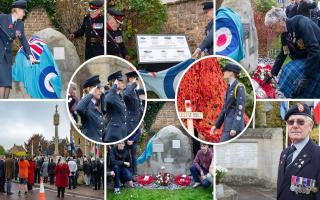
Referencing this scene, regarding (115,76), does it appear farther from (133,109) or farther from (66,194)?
(66,194)

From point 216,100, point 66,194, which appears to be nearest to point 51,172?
point 66,194

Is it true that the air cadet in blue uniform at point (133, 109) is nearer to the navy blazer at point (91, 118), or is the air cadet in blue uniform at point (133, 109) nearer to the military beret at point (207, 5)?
the navy blazer at point (91, 118)

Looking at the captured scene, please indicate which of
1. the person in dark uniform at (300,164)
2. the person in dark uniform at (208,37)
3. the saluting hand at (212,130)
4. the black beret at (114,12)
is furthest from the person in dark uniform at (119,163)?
the person in dark uniform at (300,164)

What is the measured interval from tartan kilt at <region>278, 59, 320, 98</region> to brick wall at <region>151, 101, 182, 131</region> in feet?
3.80

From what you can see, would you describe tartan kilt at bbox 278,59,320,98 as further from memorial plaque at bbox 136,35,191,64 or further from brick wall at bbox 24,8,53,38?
brick wall at bbox 24,8,53,38

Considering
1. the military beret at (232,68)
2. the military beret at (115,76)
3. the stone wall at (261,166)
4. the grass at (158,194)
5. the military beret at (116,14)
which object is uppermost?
the military beret at (116,14)

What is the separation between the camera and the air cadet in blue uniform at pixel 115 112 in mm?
6020

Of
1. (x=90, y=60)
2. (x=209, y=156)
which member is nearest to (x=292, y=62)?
(x=209, y=156)

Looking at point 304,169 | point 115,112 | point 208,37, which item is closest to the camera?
point 304,169

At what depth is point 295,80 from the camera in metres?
5.98

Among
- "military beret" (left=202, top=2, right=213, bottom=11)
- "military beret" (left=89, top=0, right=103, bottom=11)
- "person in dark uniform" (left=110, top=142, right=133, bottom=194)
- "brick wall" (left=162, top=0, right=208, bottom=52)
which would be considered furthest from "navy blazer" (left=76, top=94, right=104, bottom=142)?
"military beret" (left=202, top=2, right=213, bottom=11)

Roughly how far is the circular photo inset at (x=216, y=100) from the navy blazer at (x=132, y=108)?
0.42m

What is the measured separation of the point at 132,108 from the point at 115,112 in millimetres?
186

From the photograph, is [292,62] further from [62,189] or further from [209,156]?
[62,189]
